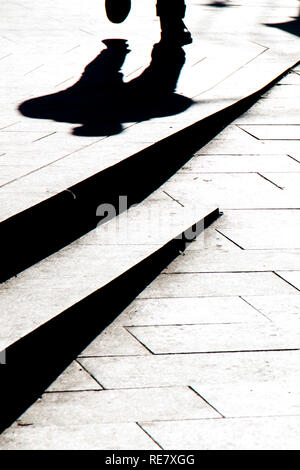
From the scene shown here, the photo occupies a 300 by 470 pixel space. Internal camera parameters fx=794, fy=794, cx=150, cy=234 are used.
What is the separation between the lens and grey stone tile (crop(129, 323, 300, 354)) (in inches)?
132

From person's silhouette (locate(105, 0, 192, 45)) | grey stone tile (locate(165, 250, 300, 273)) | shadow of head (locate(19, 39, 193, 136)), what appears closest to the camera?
grey stone tile (locate(165, 250, 300, 273))

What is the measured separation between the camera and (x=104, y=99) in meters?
5.86

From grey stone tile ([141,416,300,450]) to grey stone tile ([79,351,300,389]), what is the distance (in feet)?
0.84

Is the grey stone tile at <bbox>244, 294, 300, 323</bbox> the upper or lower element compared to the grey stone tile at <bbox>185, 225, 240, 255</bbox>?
lower

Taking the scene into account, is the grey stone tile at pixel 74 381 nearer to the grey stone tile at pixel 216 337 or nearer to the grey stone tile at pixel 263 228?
the grey stone tile at pixel 216 337

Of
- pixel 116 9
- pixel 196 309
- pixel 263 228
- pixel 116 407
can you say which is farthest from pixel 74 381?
pixel 116 9

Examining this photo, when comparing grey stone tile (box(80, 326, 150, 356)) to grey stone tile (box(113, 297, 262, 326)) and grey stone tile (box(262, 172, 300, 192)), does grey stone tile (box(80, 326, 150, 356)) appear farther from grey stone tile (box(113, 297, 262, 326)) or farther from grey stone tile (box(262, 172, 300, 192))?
grey stone tile (box(262, 172, 300, 192))

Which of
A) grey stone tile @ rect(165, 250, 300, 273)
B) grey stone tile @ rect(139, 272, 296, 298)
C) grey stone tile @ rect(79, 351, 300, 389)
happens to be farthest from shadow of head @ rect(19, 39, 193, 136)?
grey stone tile @ rect(79, 351, 300, 389)

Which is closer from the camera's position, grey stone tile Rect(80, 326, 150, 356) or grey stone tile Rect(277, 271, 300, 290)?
grey stone tile Rect(80, 326, 150, 356)

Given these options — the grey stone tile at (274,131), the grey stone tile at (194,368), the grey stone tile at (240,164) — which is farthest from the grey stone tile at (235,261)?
the grey stone tile at (274,131)

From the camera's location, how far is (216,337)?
3420mm

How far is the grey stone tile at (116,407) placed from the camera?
9.43 feet
